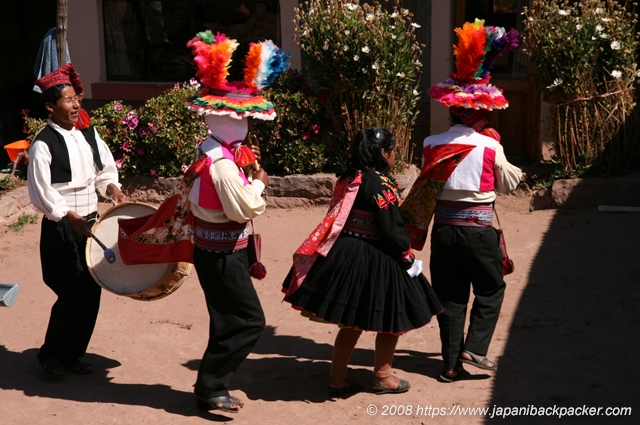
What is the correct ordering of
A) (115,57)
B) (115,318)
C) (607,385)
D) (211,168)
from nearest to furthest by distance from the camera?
(211,168) < (607,385) < (115,318) < (115,57)

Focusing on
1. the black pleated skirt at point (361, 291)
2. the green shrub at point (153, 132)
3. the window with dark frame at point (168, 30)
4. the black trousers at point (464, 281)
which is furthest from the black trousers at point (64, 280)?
the window with dark frame at point (168, 30)

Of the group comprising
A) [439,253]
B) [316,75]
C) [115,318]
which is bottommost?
[115,318]

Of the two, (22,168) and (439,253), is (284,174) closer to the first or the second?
(22,168)

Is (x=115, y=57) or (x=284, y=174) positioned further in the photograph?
(x=115, y=57)

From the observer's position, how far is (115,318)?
6.13m

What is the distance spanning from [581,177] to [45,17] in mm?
9143

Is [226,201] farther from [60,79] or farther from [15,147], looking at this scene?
[15,147]

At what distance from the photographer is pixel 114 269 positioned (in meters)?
4.83

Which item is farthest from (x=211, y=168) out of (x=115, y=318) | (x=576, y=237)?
(x=576, y=237)

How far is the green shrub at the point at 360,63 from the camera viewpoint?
844 centimetres

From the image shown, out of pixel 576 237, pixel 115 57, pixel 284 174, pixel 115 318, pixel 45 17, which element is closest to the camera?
pixel 115 318

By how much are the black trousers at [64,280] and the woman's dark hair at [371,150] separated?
1.64 meters

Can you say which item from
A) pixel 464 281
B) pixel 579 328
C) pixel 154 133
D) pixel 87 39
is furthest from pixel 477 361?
pixel 87 39

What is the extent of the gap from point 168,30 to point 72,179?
5.72m
